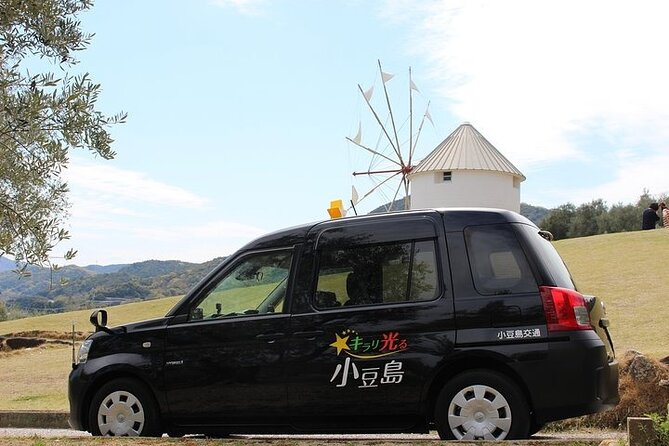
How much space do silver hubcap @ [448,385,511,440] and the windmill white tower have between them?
4877 centimetres

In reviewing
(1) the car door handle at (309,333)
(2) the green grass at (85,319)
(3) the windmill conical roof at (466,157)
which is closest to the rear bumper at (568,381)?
(1) the car door handle at (309,333)

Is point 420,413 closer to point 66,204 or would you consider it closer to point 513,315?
point 513,315

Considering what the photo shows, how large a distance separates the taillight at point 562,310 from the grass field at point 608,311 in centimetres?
506

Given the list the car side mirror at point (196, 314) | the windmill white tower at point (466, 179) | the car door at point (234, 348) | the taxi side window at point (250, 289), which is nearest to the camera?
the car door at point (234, 348)

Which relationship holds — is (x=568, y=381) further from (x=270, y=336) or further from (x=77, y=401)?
(x=77, y=401)

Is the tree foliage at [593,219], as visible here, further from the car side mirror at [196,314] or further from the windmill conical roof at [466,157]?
the car side mirror at [196,314]

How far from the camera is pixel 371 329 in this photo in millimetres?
7137

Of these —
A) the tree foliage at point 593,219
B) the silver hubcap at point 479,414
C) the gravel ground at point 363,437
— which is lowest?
the gravel ground at point 363,437

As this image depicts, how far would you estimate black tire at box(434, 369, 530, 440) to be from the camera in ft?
21.7

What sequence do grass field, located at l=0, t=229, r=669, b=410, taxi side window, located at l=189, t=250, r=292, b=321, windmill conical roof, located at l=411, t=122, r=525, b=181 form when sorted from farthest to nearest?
windmill conical roof, located at l=411, t=122, r=525, b=181 → grass field, located at l=0, t=229, r=669, b=410 → taxi side window, located at l=189, t=250, r=292, b=321

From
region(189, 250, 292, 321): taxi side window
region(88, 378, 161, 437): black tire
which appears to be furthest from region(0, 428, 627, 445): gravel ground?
region(189, 250, 292, 321): taxi side window

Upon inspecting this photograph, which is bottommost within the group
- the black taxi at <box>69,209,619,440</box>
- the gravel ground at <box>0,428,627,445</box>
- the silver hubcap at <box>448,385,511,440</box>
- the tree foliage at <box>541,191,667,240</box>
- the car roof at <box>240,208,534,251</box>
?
the gravel ground at <box>0,428,627,445</box>

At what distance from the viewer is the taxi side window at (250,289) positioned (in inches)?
305

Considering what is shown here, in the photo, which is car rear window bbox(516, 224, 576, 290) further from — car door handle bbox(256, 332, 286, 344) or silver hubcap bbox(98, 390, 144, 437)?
silver hubcap bbox(98, 390, 144, 437)
